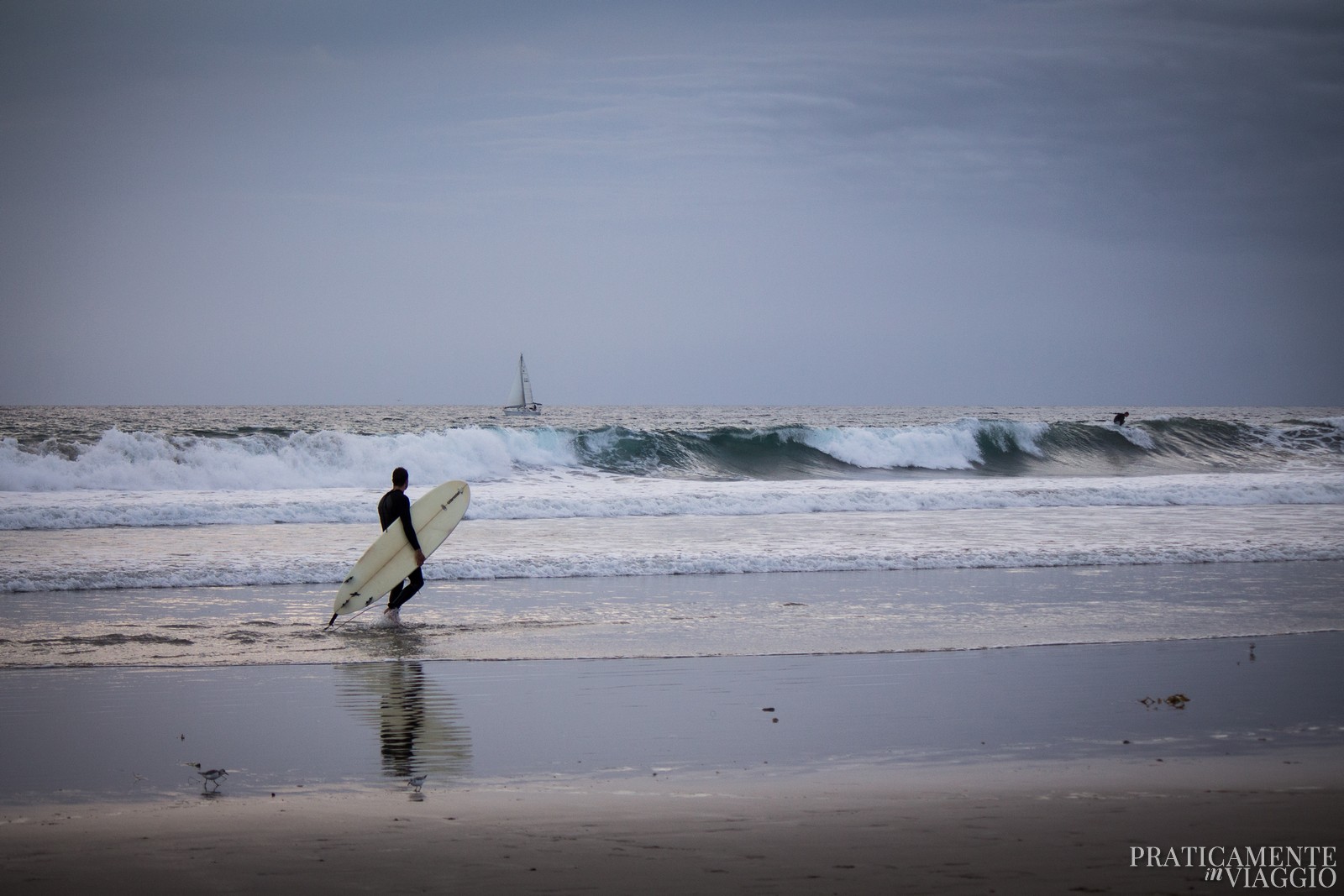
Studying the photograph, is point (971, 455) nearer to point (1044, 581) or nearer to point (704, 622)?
point (1044, 581)

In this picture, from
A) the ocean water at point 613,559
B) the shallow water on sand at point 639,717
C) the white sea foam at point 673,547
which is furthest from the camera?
the white sea foam at point 673,547

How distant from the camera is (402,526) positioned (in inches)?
343

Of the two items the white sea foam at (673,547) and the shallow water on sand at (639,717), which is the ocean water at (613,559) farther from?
the shallow water on sand at (639,717)

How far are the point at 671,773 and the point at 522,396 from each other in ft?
230

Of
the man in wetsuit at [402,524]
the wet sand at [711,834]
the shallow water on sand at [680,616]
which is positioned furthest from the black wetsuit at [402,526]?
the wet sand at [711,834]

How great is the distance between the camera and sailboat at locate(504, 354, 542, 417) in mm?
72312

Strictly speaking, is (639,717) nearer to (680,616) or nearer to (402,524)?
(680,616)

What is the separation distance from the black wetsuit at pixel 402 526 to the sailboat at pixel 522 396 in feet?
209

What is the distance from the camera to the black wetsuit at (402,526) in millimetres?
8578

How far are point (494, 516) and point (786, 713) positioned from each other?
11328mm

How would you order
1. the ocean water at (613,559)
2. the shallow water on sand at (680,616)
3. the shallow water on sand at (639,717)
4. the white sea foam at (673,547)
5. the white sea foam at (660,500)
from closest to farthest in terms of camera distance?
1. the shallow water on sand at (639,717)
2. the shallow water on sand at (680,616)
3. the ocean water at (613,559)
4. the white sea foam at (673,547)
5. the white sea foam at (660,500)

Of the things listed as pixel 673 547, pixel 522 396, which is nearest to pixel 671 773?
pixel 673 547

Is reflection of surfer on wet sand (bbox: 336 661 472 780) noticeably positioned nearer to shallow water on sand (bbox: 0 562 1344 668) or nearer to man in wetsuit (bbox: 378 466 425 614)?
shallow water on sand (bbox: 0 562 1344 668)

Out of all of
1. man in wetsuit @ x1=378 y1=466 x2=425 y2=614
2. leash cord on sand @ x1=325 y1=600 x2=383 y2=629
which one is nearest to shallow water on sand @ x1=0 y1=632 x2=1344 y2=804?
leash cord on sand @ x1=325 y1=600 x2=383 y2=629
